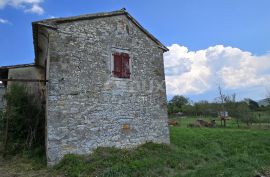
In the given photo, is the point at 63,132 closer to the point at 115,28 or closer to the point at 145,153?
the point at 145,153

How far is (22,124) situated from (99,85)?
421 centimetres

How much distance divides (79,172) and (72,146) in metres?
1.46

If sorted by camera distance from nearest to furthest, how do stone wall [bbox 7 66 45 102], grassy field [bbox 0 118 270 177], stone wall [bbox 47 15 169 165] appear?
grassy field [bbox 0 118 270 177]
stone wall [bbox 47 15 169 165]
stone wall [bbox 7 66 45 102]

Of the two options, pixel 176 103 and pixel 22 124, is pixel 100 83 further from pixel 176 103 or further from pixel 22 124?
pixel 176 103

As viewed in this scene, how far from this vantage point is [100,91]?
10938 millimetres

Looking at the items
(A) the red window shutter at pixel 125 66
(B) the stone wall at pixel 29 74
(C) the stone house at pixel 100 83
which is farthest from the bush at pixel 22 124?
(A) the red window shutter at pixel 125 66

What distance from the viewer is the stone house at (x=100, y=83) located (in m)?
9.93

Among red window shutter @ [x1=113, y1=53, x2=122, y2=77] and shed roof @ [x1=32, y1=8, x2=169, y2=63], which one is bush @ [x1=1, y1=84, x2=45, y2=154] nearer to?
shed roof @ [x1=32, y1=8, x2=169, y2=63]

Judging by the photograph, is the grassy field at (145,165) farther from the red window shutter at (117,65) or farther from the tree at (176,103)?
the tree at (176,103)

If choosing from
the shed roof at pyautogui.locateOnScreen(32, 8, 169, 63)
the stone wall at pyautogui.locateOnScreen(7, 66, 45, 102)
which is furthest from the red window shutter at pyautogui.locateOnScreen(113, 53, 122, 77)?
the stone wall at pyautogui.locateOnScreen(7, 66, 45, 102)

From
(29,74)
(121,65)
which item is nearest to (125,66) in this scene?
(121,65)

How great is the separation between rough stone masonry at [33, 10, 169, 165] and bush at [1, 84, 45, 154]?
8.19 ft

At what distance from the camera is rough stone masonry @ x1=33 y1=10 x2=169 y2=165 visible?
992cm

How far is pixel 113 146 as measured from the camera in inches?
430
